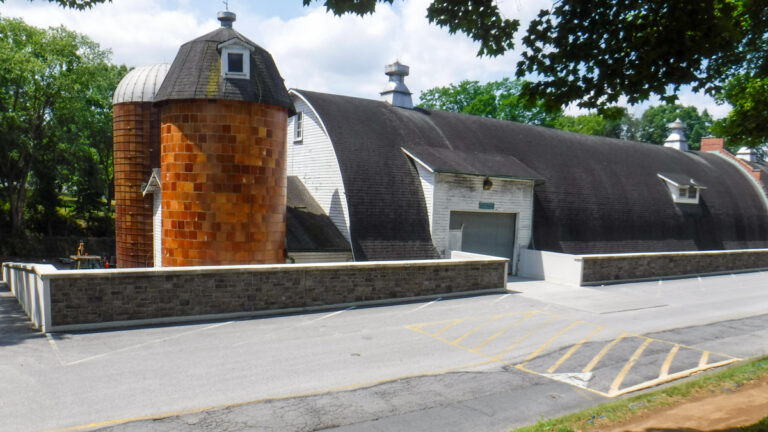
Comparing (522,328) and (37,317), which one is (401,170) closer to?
(522,328)

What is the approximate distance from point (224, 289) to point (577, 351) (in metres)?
9.09

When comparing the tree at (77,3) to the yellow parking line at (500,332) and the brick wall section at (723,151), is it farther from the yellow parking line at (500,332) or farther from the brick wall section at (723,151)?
the brick wall section at (723,151)

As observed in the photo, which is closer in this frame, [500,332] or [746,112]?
[500,332]

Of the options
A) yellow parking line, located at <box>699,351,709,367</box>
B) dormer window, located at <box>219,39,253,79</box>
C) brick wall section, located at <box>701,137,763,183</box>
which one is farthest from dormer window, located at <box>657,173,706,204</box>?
dormer window, located at <box>219,39,253,79</box>

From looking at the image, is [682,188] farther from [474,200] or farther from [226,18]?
[226,18]

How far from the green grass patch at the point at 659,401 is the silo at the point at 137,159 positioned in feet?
65.8

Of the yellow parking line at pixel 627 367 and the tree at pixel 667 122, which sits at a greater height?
the tree at pixel 667 122

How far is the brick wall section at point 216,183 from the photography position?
1638 cm

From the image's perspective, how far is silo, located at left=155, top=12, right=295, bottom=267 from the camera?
16391mm

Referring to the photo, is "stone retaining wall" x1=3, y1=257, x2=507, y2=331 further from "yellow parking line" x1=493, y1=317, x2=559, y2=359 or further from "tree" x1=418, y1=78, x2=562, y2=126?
"tree" x1=418, y1=78, x2=562, y2=126

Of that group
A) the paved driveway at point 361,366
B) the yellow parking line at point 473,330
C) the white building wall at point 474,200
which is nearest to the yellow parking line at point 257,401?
the paved driveway at point 361,366

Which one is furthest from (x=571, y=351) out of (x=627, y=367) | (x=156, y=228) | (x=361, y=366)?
(x=156, y=228)

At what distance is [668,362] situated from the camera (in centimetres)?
1157

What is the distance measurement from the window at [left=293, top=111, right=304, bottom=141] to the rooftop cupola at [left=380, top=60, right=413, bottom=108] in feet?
18.4
